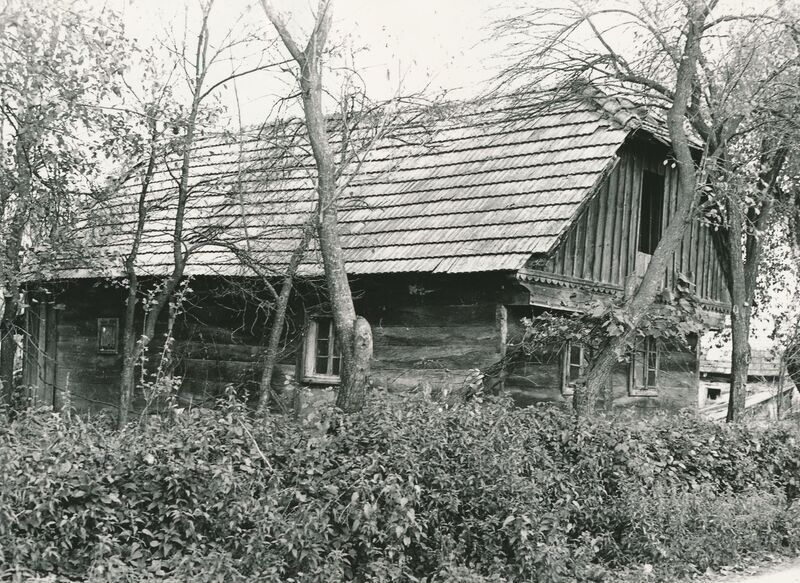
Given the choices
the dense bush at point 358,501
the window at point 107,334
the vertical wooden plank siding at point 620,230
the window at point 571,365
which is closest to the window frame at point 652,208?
the vertical wooden plank siding at point 620,230

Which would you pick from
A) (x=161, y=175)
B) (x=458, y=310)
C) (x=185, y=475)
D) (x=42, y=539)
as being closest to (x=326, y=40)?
(x=458, y=310)

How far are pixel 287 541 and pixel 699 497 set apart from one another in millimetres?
4586

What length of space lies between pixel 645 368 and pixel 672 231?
5.76m

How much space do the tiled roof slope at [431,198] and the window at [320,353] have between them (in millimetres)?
1336

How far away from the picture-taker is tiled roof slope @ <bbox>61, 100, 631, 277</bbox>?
12344mm

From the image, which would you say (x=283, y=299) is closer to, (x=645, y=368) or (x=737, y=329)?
(x=737, y=329)

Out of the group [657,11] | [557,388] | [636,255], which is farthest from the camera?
[636,255]

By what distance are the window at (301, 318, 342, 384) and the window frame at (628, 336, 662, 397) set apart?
5.33m

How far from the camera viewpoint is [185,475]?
6781mm

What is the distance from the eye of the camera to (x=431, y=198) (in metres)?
14.2

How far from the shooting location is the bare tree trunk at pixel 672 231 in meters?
10.7

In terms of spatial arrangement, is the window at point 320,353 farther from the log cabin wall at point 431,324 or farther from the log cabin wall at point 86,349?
the log cabin wall at point 86,349

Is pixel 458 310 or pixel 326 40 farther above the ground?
pixel 326 40

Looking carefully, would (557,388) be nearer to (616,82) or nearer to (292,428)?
(616,82)
